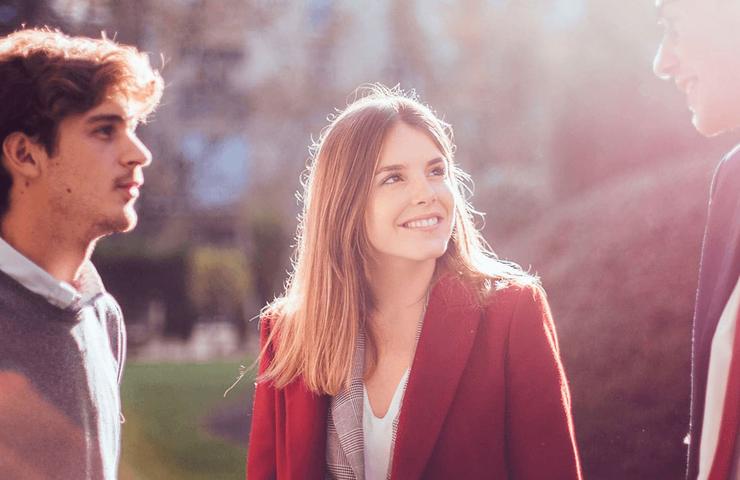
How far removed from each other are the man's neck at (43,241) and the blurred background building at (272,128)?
4982 millimetres

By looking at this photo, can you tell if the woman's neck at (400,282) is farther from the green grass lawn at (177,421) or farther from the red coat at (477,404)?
the green grass lawn at (177,421)

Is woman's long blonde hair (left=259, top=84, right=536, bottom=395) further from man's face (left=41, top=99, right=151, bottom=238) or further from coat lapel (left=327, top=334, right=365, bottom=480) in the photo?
man's face (left=41, top=99, right=151, bottom=238)

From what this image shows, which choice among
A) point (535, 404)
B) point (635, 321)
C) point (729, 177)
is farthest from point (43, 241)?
point (635, 321)

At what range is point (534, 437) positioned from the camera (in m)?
2.71

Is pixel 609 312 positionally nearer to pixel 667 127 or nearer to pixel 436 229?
pixel 436 229

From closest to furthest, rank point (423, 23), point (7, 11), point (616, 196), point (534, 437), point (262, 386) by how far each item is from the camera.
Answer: point (534, 437), point (262, 386), point (616, 196), point (7, 11), point (423, 23)

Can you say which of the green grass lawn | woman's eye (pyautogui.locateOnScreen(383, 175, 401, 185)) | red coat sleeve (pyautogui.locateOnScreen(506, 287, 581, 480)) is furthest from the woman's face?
the green grass lawn

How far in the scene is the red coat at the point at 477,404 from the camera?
2.72 metres

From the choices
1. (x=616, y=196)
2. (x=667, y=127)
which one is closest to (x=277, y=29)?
(x=667, y=127)

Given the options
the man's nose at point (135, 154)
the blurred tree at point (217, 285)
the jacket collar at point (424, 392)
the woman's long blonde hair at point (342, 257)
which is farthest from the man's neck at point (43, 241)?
the blurred tree at point (217, 285)

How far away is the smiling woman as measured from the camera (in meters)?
2.75

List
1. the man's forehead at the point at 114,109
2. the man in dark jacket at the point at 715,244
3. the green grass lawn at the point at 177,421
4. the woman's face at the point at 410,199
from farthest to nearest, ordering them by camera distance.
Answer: the green grass lawn at the point at 177,421
the woman's face at the point at 410,199
the man's forehead at the point at 114,109
the man in dark jacket at the point at 715,244

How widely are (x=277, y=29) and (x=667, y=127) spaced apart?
527 centimetres

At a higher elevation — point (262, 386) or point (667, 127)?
point (667, 127)
